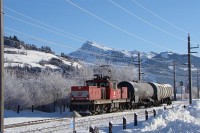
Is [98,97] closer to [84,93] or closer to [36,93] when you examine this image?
[84,93]

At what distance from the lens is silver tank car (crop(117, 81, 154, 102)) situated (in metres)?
44.6

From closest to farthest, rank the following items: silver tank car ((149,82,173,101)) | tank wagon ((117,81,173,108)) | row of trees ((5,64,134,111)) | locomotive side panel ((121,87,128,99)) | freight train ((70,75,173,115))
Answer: freight train ((70,75,173,115)), locomotive side panel ((121,87,128,99)), tank wagon ((117,81,173,108)), silver tank car ((149,82,173,101)), row of trees ((5,64,134,111))

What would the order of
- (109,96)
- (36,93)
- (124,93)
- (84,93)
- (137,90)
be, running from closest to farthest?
(84,93) < (109,96) < (124,93) < (137,90) < (36,93)

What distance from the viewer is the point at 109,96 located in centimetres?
3853

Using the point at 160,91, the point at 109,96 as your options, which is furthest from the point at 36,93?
the point at 109,96

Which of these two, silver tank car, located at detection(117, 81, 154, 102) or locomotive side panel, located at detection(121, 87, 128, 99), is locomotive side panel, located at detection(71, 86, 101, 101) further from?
silver tank car, located at detection(117, 81, 154, 102)

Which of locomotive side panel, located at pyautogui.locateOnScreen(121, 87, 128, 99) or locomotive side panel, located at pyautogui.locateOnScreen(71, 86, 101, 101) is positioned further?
A: locomotive side panel, located at pyautogui.locateOnScreen(121, 87, 128, 99)

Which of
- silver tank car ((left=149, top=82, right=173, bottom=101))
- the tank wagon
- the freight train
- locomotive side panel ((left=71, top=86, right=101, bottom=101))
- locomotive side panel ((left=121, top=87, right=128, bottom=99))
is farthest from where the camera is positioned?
silver tank car ((left=149, top=82, right=173, bottom=101))

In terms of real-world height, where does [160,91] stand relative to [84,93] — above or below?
below

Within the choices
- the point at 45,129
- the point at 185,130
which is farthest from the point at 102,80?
the point at 185,130

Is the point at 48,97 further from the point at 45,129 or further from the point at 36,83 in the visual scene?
the point at 45,129

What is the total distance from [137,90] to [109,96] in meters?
7.73

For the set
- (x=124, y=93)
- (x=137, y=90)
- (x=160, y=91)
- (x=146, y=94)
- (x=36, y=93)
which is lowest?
(x=36, y=93)

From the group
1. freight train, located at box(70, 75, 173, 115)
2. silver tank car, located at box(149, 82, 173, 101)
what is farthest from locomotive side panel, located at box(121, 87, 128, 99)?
silver tank car, located at box(149, 82, 173, 101)
